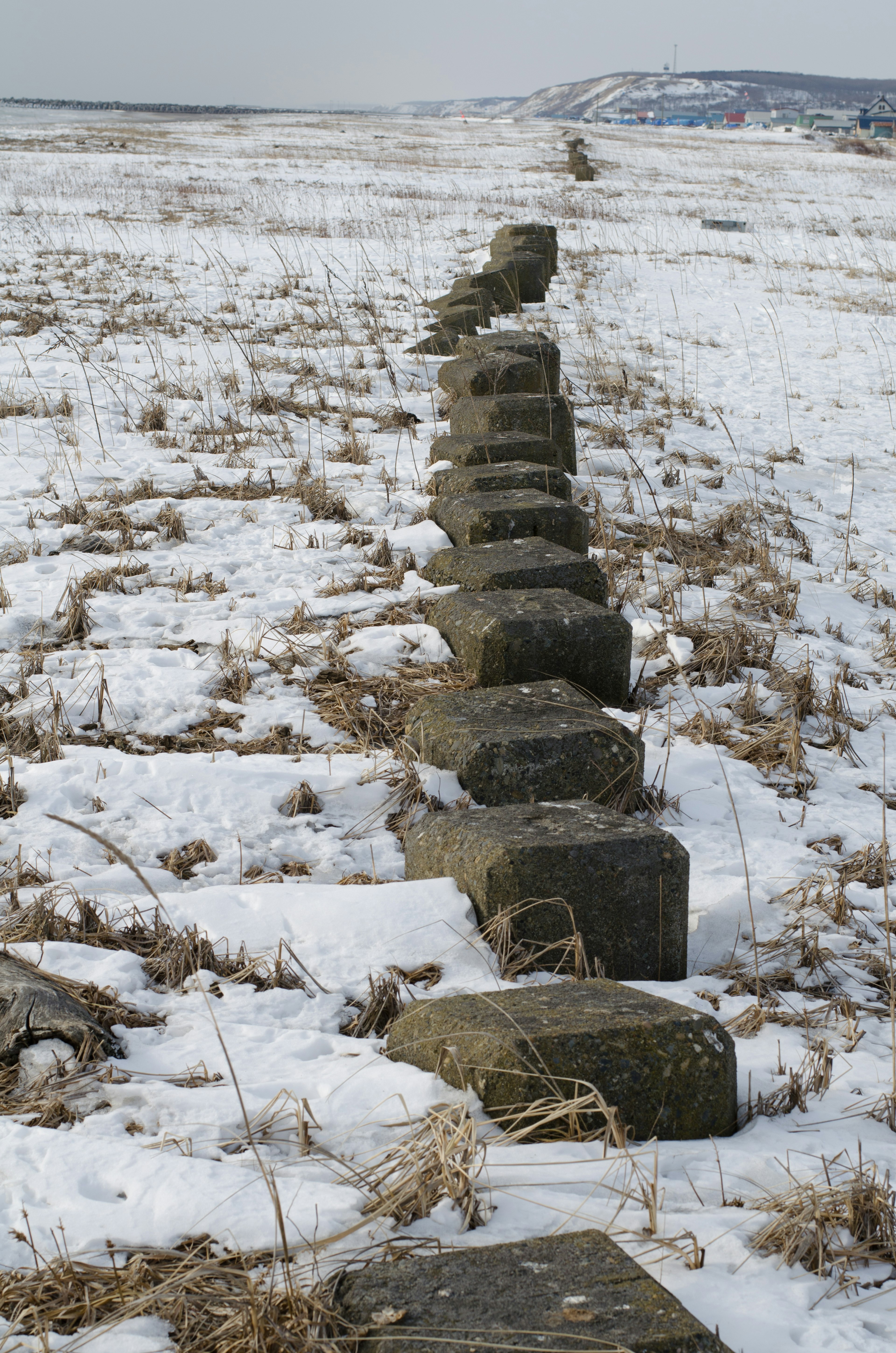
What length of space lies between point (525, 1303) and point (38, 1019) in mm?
996

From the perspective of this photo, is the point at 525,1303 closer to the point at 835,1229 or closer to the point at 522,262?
the point at 835,1229

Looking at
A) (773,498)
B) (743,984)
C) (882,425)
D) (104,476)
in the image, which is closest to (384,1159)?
(743,984)

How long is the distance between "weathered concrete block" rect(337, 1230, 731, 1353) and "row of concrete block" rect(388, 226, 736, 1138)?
351 mm

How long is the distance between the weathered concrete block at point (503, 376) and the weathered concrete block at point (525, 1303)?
467 cm

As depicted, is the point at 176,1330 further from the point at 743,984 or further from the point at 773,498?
the point at 773,498

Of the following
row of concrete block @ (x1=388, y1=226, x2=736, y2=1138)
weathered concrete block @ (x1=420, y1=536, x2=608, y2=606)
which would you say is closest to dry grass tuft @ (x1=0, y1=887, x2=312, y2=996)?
row of concrete block @ (x1=388, y1=226, x2=736, y2=1138)

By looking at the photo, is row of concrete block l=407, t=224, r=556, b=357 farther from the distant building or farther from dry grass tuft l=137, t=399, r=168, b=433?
the distant building

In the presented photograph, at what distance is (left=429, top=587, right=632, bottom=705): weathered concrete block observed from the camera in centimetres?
313

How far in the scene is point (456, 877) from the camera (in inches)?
89.6

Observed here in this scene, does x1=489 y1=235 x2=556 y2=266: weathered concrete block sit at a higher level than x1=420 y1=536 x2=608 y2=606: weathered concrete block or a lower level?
higher

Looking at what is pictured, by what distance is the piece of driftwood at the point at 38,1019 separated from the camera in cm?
170

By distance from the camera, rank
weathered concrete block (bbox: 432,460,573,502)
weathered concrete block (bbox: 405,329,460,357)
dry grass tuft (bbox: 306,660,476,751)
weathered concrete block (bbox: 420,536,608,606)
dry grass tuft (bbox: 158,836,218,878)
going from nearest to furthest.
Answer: dry grass tuft (bbox: 158,836,218,878)
dry grass tuft (bbox: 306,660,476,751)
weathered concrete block (bbox: 420,536,608,606)
weathered concrete block (bbox: 432,460,573,502)
weathered concrete block (bbox: 405,329,460,357)

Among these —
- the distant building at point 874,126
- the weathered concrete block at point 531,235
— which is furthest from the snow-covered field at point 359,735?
the distant building at point 874,126

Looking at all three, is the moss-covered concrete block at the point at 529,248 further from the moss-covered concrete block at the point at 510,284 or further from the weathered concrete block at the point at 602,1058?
the weathered concrete block at the point at 602,1058
